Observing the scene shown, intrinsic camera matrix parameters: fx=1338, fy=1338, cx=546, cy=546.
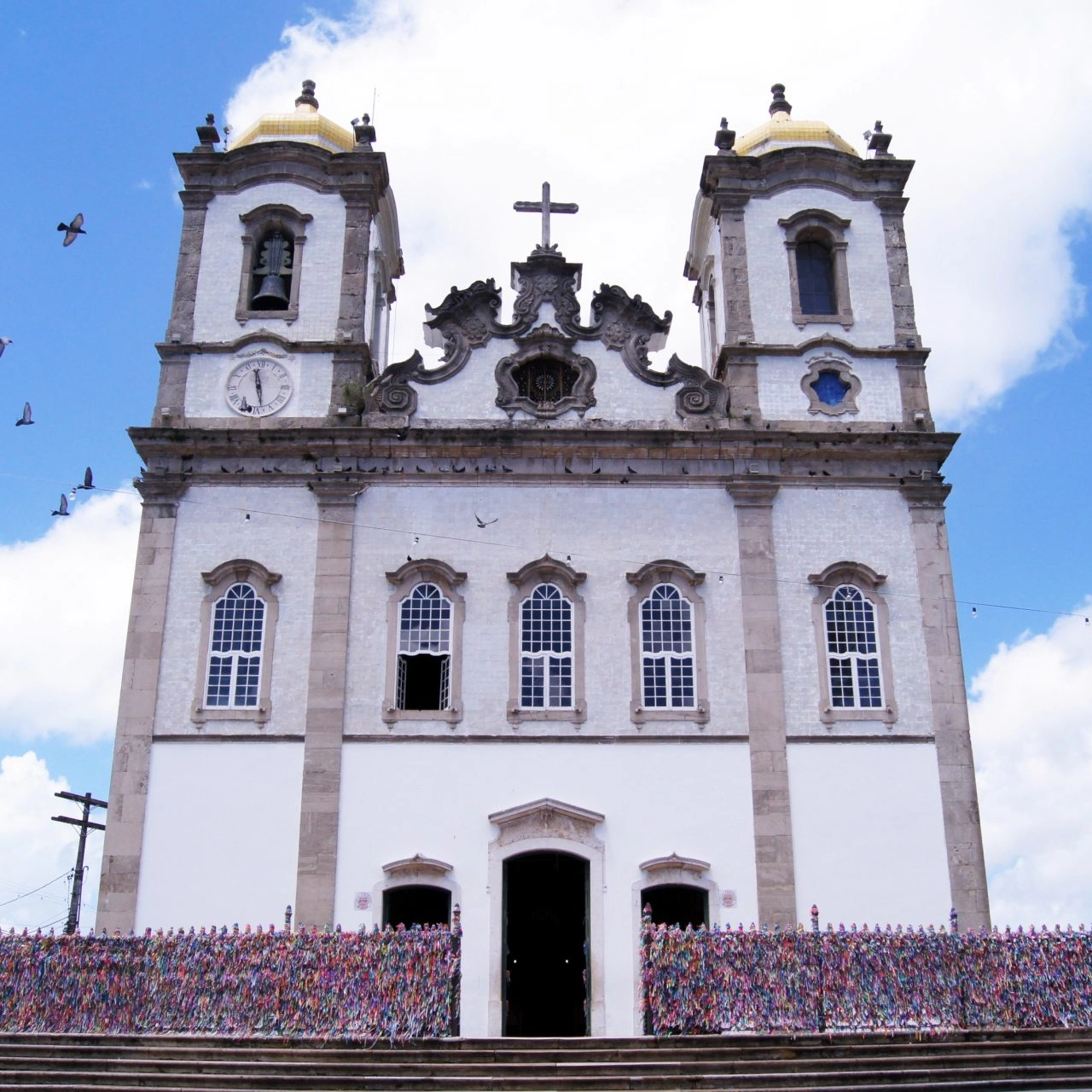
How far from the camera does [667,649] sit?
21.4 m

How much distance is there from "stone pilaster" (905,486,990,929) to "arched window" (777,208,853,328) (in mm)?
4161

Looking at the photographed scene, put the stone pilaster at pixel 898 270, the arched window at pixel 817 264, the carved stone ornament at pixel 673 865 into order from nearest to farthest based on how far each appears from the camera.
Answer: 1. the carved stone ornament at pixel 673 865
2. the stone pilaster at pixel 898 270
3. the arched window at pixel 817 264

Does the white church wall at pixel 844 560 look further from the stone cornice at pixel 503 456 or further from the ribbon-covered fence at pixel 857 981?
the ribbon-covered fence at pixel 857 981

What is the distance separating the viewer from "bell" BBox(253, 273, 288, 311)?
2408 cm

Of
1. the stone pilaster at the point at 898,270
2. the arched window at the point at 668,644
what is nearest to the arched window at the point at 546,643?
the arched window at the point at 668,644

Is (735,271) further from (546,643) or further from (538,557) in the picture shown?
(546,643)

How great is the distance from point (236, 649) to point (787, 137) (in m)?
14.2

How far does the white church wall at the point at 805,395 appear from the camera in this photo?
23.3 m

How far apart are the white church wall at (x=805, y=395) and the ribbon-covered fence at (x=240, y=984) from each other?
35.7 feet

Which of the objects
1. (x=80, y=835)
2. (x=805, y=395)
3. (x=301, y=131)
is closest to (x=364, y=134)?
(x=301, y=131)

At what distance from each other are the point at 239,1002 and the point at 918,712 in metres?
11.1

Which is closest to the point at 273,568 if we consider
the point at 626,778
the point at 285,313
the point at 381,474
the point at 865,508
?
the point at 381,474

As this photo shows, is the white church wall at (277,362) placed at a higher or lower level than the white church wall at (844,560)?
higher

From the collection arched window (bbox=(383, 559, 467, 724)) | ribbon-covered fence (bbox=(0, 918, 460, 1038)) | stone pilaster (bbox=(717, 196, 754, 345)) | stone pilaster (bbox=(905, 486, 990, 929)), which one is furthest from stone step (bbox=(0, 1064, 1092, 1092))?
stone pilaster (bbox=(717, 196, 754, 345))
